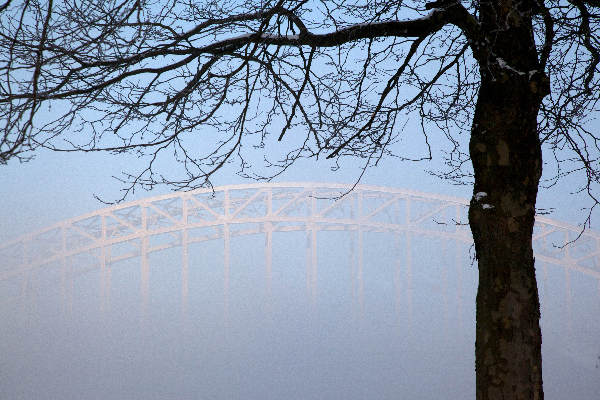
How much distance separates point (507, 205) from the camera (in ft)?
16.9

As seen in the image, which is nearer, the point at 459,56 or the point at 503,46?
the point at 503,46

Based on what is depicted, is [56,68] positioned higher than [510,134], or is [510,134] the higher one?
[56,68]

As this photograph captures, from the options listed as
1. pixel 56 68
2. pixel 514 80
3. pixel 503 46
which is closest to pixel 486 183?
pixel 514 80

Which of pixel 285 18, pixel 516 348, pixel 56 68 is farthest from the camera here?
pixel 285 18

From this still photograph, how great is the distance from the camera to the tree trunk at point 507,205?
4.91m

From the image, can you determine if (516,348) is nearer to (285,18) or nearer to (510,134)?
(510,134)

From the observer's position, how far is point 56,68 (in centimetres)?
574

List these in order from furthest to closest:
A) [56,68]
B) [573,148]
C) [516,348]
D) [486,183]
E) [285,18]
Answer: [573,148] < [285,18] < [56,68] < [486,183] < [516,348]

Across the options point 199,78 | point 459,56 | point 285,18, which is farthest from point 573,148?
point 199,78

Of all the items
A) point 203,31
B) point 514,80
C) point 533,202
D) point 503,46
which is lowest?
point 533,202

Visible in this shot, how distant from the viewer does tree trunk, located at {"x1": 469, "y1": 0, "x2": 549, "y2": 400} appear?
4910mm

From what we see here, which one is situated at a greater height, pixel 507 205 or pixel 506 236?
pixel 507 205

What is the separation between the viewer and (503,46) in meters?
5.58

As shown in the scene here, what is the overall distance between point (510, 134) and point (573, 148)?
192 centimetres
